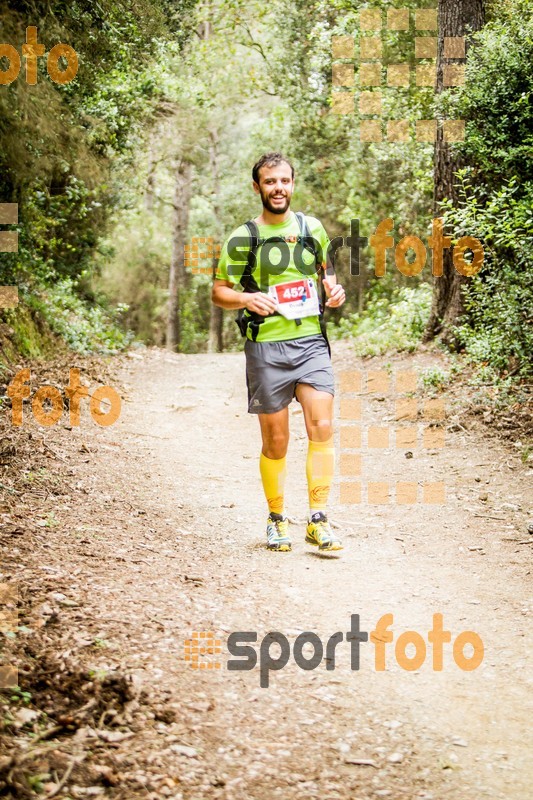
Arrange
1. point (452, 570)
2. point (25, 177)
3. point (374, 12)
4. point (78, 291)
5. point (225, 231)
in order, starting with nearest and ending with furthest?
point (452, 570)
point (25, 177)
point (374, 12)
point (78, 291)
point (225, 231)

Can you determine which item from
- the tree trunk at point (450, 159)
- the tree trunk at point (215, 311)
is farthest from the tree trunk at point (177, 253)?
the tree trunk at point (450, 159)

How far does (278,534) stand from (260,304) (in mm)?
1515

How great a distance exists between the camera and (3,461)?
Result: 19.6 ft

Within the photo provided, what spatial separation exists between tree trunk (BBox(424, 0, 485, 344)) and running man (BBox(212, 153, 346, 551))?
5.79 metres

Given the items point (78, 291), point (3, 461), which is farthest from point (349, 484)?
point (78, 291)

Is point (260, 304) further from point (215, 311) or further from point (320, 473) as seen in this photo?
point (215, 311)

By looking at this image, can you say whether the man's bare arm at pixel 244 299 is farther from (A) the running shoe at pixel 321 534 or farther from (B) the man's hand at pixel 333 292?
(A) the running shoe at pixel 321 534

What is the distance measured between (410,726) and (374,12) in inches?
559

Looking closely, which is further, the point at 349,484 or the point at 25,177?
the point at 25,177

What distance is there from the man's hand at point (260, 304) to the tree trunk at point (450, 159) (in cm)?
606

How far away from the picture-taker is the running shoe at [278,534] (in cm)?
512

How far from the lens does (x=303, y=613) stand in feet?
13.2

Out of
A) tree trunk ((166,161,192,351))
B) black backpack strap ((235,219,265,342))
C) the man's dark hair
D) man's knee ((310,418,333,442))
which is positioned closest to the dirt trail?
man's knee ((310,418,333,442))

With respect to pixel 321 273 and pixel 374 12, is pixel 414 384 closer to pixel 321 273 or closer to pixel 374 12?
pixel 321 273
